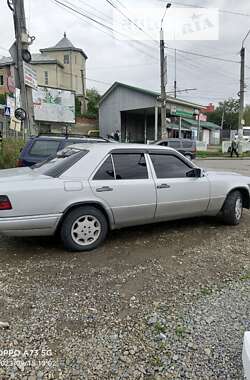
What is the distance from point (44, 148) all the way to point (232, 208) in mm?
5040

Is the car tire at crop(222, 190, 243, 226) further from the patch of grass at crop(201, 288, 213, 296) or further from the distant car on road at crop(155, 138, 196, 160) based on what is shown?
the distant car on road at crop(155, 138, 196, 160)

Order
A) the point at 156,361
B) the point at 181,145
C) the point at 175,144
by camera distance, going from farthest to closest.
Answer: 1. the point at 181,145
2. the point at 175,144
3. the point at 156,361

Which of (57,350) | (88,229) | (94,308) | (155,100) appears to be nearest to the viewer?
(57,350)

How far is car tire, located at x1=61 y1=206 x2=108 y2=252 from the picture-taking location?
393cm

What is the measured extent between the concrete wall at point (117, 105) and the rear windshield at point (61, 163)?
935 inches

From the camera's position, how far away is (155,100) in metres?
26.7

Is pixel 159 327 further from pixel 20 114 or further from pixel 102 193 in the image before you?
pixel 20 114

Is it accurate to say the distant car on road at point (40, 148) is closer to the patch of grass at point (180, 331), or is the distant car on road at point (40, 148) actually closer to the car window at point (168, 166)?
the car window at point (168, 166)

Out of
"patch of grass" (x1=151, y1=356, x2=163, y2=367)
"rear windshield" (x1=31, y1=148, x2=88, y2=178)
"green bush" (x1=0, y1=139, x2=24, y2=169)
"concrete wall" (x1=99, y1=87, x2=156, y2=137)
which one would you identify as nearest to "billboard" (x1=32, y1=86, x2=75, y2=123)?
"concrete wall" (x1=99, y1=87, x2=156, y2=137)

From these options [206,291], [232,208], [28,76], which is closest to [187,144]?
[28,76]

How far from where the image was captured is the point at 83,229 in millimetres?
4035

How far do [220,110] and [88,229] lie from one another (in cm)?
7943

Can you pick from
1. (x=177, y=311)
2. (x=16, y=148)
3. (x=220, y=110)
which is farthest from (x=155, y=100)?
(x=220, y=110)

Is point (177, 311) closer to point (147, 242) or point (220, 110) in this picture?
point (147, 242)
